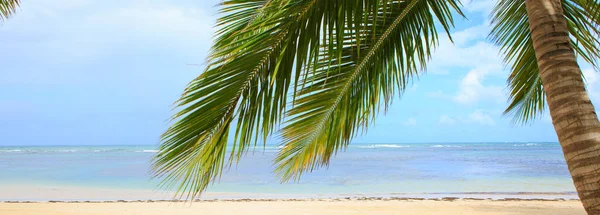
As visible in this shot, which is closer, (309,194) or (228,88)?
(228,88)

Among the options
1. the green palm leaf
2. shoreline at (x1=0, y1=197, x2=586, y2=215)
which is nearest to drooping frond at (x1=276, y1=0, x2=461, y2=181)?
the green palm leaf

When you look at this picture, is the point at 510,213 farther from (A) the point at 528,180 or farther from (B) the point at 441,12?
(A) the point at 528,180

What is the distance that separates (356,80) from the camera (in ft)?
11.2

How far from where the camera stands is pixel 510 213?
27.9ft

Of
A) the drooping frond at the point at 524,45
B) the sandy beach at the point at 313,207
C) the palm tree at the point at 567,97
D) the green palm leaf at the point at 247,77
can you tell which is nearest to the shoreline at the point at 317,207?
the sandy beach at the point at 313,207

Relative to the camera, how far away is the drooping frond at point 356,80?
3199mm

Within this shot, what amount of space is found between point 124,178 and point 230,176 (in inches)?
134

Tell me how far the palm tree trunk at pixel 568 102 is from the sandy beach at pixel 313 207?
6602 millimetres

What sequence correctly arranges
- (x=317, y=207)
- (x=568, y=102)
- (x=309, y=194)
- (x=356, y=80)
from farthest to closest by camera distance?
(x=309, y=194) < (x=317, y=207) < (x=356, y=80) < (x=568, y=102)

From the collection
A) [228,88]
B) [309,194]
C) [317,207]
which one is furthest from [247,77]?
[309,194]

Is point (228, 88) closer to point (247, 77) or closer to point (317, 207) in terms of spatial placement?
point (247, 77)

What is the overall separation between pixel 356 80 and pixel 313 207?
6.10 meters

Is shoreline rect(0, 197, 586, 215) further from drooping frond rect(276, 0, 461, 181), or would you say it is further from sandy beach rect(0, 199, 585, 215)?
drooping frond rect(276, 0, 461, 181)

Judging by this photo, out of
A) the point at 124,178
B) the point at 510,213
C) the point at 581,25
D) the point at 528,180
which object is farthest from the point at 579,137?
the point at 124,178
